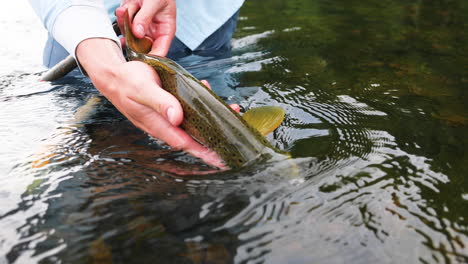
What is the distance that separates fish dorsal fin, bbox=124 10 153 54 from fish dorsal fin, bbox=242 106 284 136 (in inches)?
36.6

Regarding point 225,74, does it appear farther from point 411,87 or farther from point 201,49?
point 411,87

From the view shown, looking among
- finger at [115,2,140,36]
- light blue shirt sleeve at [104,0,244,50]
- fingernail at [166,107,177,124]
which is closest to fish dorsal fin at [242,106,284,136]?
fingernail at [166,107,177,124]

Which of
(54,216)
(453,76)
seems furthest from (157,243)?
(453,76)

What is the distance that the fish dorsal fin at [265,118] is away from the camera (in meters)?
2.16

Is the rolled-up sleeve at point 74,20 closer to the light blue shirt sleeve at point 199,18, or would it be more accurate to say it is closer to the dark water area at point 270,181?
the dark water area at point 270,181

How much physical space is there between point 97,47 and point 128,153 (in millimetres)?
595

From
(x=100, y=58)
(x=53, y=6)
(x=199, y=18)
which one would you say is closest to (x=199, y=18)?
(x=199, y=18)

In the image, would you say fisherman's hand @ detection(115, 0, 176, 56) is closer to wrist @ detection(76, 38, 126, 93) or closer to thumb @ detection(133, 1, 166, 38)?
thumb @ detection(133, 1, 166, 38)

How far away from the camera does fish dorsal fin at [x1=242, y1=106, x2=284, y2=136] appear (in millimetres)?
2156

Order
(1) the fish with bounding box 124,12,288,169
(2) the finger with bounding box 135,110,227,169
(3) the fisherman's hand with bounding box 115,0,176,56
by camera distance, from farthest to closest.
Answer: (3) the fisherman's hand with bounding box 115,0,176,56 → (2) the finger with bounding box 135,110,227,169 → (1) the fish with bounding box 124,12,288,169

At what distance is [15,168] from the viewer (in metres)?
2.09

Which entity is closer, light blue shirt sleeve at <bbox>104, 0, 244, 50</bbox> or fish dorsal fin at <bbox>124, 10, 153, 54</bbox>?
fish dorsal fin at <bbox>124, 10, 153, 54</bbox>

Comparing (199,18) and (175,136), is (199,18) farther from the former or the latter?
(175,136)

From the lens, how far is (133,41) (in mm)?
2707
